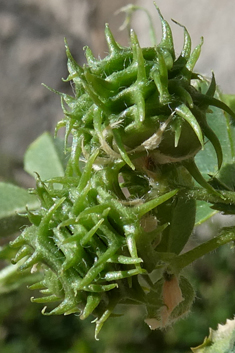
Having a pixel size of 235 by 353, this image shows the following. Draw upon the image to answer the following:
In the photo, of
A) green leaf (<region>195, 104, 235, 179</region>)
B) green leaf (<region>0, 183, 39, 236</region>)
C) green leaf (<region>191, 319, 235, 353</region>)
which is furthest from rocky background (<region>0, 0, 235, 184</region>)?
green leaf (<region>191, 319, 235, 353</region>)

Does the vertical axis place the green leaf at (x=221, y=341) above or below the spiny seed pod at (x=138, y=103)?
below

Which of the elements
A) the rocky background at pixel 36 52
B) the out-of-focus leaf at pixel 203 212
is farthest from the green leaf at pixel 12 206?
the rocky background at pixel 36 52

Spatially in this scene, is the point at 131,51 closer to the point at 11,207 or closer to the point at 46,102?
the point at 11,207

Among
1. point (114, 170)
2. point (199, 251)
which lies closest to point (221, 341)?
point (199, 251)

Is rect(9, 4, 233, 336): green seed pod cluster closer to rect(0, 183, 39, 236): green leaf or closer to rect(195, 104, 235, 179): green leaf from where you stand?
rect(195, 104, 235, 179): green leaf

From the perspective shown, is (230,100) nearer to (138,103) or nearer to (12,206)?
(138,103)

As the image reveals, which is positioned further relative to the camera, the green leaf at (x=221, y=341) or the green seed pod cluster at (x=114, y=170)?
the green leaf at (x=221, y=341)

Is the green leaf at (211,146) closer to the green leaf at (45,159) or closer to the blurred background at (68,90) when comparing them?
the green leaf at (45,159)

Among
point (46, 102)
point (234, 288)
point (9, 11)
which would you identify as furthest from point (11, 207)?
point (9, 11)
